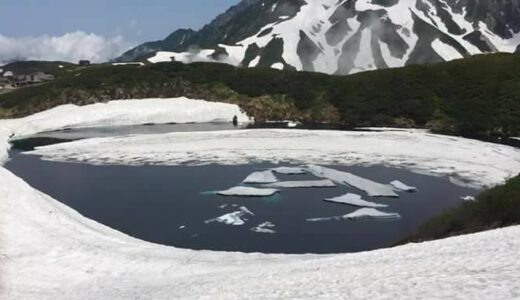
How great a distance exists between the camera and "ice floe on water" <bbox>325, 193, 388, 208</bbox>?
37.1 meters

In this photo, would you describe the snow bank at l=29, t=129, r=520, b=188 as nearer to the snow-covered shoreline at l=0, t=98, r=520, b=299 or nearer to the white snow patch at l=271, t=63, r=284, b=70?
the snow-covered shoreline at l=0, t=98, r=520, b=299

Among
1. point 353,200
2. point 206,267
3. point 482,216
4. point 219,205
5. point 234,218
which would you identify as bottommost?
point 353,200

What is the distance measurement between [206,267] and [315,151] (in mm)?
37446

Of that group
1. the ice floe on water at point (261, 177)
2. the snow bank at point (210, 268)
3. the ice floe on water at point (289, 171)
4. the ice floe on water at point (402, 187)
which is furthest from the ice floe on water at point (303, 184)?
the snow bank at point (210, 268)

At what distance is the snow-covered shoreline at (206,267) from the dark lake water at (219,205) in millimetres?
2975

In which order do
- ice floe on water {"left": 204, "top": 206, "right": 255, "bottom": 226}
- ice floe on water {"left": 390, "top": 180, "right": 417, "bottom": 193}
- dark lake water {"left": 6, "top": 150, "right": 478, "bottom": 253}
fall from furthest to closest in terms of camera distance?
ice floe on water {"left": 390, "top": 180, "right": 417, "bottom": 193}
ice floe on water {"left": 204, "top": 206, "right": 255, "bottom": 226}
dark lake water {"left": 6, "top": 150, "right": 478, "bottom": 253}

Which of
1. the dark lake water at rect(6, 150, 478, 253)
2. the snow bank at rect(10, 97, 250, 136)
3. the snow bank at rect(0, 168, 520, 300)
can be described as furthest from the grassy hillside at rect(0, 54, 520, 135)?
the snow bank at rect(0, 168, 520, 300)

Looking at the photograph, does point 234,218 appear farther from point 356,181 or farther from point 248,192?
point 356,181

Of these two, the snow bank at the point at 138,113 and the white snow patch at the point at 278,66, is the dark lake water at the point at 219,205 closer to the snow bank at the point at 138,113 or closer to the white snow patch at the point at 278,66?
the snow bank at the point at 138,113

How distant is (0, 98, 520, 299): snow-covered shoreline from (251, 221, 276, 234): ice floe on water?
537 cm

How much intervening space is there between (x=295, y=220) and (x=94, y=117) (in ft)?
230

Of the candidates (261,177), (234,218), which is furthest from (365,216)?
(261,177)

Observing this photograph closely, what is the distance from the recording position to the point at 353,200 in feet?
124

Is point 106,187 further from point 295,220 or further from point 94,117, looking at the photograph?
point 94,117
